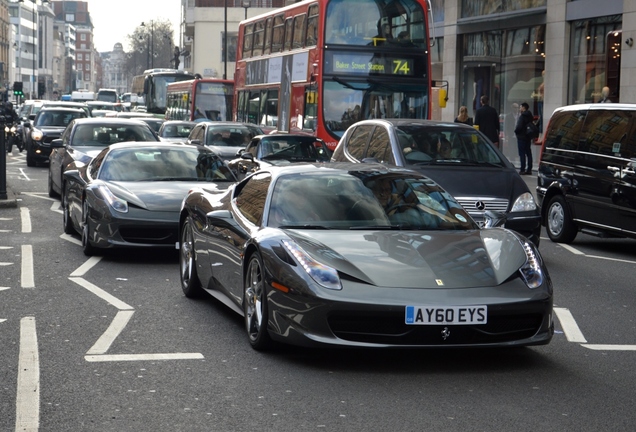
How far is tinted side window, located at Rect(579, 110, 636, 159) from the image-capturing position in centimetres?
1362

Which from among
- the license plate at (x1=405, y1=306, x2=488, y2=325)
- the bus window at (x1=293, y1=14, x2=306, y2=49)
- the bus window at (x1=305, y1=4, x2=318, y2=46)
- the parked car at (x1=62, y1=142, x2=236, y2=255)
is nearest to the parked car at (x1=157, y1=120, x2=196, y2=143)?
the bus window at (x1=293, y1=14, x2=306, y2=49)

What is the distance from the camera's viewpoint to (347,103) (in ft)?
74.1

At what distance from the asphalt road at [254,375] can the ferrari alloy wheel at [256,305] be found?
106 mm

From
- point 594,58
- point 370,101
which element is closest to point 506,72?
point 594,58

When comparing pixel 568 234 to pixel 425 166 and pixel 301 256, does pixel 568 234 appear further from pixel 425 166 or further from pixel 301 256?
pixel 301 256

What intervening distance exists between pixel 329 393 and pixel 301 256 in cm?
107

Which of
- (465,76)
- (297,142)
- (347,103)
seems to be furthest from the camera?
(465,76)

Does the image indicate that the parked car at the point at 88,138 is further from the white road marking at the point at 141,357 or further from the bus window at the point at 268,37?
the white road marking at the point at 141,357

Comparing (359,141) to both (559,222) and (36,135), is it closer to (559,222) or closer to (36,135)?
(559,222)

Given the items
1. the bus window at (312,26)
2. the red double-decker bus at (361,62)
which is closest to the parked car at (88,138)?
the red double-decker bus at (361,62)

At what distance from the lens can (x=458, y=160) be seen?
13.4 m

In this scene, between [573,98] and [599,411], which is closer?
[599,411]

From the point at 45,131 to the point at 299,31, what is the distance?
1124 cm

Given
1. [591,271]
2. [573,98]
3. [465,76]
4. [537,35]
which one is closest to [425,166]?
[591,271]
